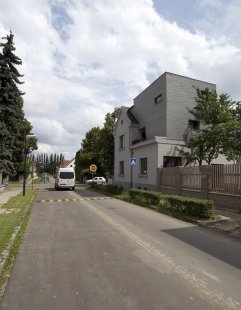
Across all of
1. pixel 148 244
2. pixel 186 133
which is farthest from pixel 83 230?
pixel 186 133

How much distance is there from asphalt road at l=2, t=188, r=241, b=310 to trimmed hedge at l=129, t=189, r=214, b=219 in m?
1.96

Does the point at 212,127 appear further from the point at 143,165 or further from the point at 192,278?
the point at 192,278

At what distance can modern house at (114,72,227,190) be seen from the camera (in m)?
25.4

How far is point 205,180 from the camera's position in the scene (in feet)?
55.7

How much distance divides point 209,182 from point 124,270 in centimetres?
1171

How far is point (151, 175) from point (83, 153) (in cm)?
3260

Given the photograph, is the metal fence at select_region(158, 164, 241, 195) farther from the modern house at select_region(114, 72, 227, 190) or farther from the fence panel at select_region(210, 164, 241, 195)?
the modern house at select_region(114, 72, 227, 190)

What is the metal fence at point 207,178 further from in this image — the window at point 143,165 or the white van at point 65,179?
the white van at point 65,179

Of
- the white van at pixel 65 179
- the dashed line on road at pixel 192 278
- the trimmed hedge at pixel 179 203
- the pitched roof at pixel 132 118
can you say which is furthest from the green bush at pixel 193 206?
the white van at pixel 65 179

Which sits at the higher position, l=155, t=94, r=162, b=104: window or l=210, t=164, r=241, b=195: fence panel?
l=155, t=94, r=162, b=104: window

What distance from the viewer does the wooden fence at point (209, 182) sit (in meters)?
14.6

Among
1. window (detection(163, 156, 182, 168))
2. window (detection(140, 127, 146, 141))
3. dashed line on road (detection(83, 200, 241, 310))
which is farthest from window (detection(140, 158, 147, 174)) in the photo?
dashed line on road (detection(83, 200, 241, 310))

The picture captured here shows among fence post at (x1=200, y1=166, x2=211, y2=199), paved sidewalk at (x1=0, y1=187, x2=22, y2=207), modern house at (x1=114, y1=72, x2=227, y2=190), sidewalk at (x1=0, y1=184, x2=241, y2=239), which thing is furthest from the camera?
modern house at (x1=114, y1=72, x2=227, y2=190)

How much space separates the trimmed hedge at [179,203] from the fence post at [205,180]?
7.04 ft
